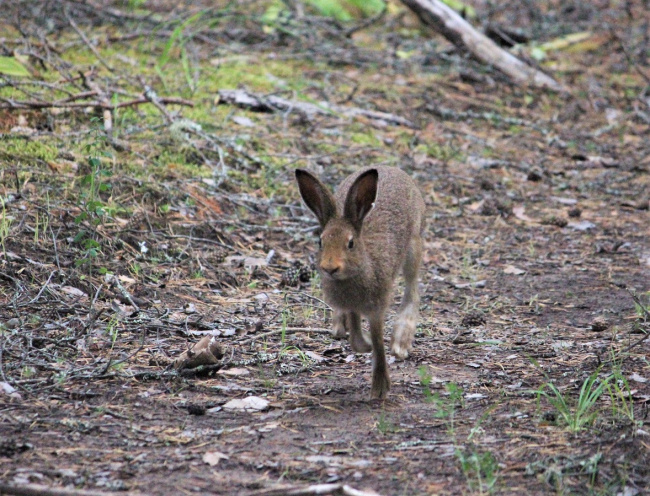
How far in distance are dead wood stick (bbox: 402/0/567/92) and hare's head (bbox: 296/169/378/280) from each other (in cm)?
854

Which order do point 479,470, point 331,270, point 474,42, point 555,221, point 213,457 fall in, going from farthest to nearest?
point 474,42 < point 555,221 < point 331,270 < point 213,457 < point 479,470

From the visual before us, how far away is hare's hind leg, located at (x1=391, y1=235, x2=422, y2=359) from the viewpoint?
18.5ft

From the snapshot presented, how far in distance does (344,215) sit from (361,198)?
0.14 m

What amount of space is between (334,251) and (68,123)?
471 centimetres

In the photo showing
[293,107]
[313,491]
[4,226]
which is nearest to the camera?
[313,491]

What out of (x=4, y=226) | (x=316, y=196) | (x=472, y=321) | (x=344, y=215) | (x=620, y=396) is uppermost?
(x=316, y=196)

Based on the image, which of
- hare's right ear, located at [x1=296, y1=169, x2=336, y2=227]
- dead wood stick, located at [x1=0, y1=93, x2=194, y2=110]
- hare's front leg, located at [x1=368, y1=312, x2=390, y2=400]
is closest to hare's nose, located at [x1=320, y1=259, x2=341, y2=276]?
hare's right ear, located at [x1=296, y1=169, x2=336, y2=227]

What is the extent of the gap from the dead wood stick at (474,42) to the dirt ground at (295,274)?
0.73 ft

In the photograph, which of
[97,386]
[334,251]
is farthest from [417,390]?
[97,386]

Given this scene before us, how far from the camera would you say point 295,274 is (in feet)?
22.5

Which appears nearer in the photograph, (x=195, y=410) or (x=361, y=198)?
(x=195, y=410)

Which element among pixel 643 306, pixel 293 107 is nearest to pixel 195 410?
pixel 643 306

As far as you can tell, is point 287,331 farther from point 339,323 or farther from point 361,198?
point 361,198

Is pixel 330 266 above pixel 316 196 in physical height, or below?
below
